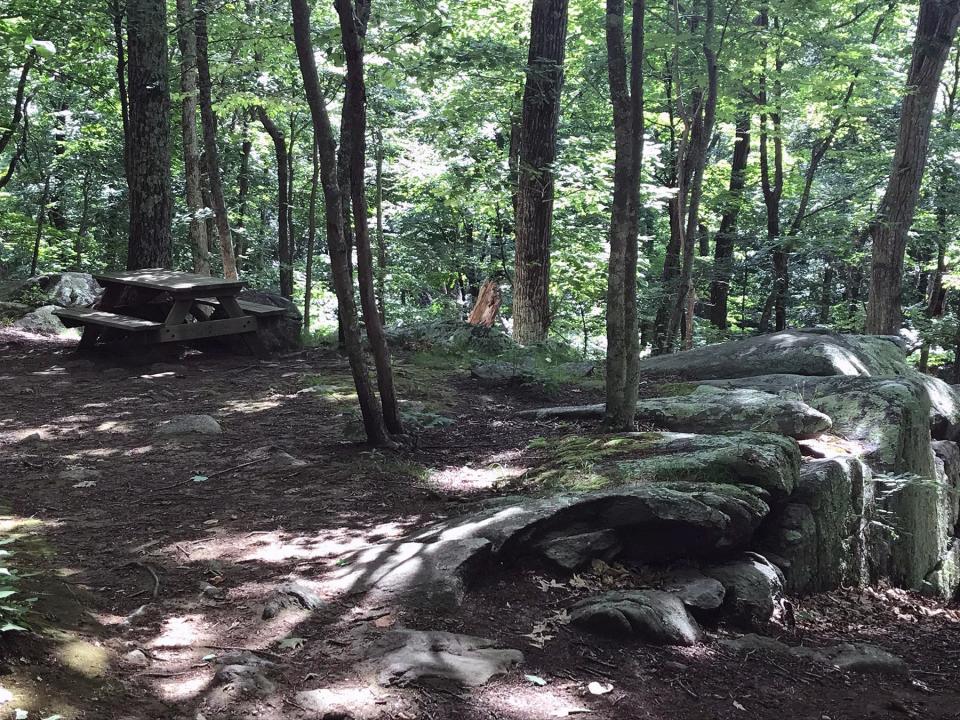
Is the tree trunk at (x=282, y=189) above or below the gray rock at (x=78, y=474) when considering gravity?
above

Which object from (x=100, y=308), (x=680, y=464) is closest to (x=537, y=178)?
(x=100, y=308)

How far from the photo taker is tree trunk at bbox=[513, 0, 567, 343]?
1113cm

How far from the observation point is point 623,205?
6141mm

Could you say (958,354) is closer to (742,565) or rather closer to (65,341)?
(742,565)

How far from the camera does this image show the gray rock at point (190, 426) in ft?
21.7

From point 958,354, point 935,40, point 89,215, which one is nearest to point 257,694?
point 935,40

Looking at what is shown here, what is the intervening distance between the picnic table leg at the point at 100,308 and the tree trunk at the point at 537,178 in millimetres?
5777

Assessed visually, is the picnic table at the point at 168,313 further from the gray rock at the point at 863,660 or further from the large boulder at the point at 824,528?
the gray rock at the point at 863,660

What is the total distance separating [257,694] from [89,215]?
18552 millimetres

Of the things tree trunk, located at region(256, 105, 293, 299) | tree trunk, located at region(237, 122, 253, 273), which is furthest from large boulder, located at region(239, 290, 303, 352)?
tree trunk, located at region(237, 122, 253, 273)

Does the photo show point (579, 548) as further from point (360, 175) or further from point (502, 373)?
point (502, 373)

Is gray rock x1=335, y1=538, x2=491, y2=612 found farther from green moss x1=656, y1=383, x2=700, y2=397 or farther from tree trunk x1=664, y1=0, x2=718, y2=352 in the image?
tree trunk x1=664, y1=0, x2=718, y2=352

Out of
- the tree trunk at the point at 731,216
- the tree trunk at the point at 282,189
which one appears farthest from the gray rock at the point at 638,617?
the tree trunk at the point at 731,216

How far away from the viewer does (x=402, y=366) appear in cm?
1005
